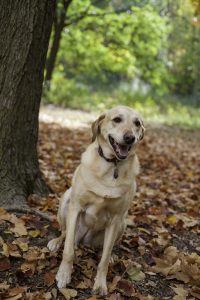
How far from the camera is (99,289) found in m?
3.39

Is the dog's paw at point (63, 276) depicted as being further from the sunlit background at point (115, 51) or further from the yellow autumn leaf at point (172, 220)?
the sunlit background at point (115, 51)

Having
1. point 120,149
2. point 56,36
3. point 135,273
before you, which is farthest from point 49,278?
point 56,36

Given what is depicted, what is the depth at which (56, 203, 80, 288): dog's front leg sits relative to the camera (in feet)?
11.1

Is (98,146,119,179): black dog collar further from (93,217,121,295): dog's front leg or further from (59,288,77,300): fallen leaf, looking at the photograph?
(59,288,77,300): fallen leaf

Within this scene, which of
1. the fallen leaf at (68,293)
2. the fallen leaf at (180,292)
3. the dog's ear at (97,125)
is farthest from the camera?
the dog's ear at (97,125)

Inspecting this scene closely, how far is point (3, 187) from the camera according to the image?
4.49 metres

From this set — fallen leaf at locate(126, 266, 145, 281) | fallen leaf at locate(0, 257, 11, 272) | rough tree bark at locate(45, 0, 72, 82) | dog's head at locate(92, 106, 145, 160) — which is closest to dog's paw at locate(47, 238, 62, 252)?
fallen leaf at locate(0, 257, 11, 272)

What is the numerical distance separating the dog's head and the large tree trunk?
1.22 m

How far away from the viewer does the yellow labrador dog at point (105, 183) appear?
3438 millimetres

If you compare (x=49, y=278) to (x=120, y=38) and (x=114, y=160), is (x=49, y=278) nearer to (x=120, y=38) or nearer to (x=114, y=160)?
(x=114, y=160)

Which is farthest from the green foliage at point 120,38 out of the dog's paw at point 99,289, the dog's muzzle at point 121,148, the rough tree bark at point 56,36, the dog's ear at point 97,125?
the dog's paw at point 99,289

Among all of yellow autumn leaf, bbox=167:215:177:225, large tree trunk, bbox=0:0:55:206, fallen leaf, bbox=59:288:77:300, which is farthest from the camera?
yellow autumn leaf, bbox=167:215:177:225

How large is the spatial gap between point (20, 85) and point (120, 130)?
1505mm

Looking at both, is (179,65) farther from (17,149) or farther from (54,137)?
(17,149)
